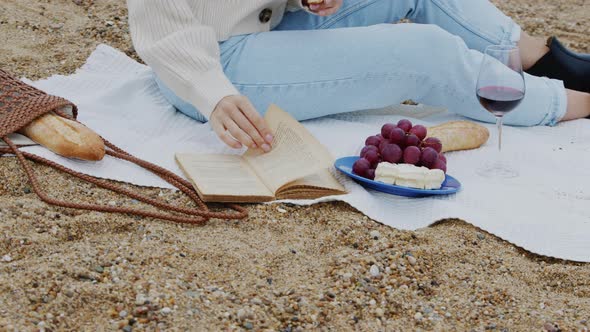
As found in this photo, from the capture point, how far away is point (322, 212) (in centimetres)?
217

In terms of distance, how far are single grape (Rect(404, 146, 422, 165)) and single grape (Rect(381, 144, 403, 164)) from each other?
0.06 feet

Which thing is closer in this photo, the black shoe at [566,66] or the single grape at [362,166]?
the single grape at [362,166]

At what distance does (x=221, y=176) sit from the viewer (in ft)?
7.27

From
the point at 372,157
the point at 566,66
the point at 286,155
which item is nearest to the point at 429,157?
Answer: the point at 372,157

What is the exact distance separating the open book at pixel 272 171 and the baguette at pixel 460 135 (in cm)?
44

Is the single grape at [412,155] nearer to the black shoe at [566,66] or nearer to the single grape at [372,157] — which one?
the single grape at [372,157]

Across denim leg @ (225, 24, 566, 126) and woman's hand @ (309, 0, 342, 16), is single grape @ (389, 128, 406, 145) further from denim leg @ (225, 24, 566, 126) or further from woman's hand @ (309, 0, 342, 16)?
woman's hand @ (309, 0, 342, 16)

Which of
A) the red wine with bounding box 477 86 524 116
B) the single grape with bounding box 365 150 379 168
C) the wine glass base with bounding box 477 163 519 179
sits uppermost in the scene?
the red wine with bounding box 477 86 524 116

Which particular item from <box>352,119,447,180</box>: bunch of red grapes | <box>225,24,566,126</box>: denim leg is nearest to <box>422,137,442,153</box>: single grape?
<box>352,119,447,180</box>: bunch of red grapes

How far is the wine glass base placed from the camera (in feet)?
7.95

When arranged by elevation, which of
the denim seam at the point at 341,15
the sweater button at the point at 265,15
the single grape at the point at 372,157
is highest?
the sweater button at the point at 265,15

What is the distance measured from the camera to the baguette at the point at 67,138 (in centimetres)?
228

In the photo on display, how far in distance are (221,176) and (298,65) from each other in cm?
53

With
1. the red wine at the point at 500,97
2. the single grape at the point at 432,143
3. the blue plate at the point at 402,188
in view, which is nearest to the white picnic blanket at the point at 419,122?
the blue plate at the point at 402,188
